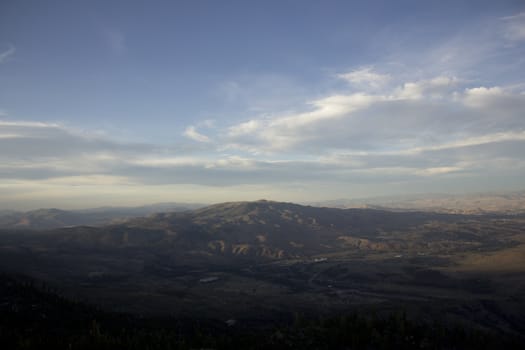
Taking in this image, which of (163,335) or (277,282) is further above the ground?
(163,335)

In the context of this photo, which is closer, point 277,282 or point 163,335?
point 163,335

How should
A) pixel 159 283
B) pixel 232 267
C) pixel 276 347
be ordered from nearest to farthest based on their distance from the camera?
pixel 276 347 → pixel 159 283 → pixel 232 267

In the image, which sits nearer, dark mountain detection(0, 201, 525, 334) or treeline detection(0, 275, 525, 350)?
treeline detection(0, 275, 525, 350)

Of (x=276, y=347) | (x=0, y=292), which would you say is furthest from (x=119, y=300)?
(x=276, y=347)

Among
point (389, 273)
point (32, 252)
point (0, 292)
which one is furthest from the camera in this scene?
point (32, 252)

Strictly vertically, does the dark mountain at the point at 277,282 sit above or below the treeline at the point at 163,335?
below

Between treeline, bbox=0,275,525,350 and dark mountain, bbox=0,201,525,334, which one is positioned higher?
treeline, bbox=0,275,525,350

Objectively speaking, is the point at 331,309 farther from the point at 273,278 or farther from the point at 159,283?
the point at 159,283

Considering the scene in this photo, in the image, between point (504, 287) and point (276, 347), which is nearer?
point (276, 347)

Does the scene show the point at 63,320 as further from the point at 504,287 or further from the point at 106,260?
the point at 106,260

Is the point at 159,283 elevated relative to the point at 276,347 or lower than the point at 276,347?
lower

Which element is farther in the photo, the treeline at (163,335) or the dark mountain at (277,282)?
the dark mountain at (277,282)
